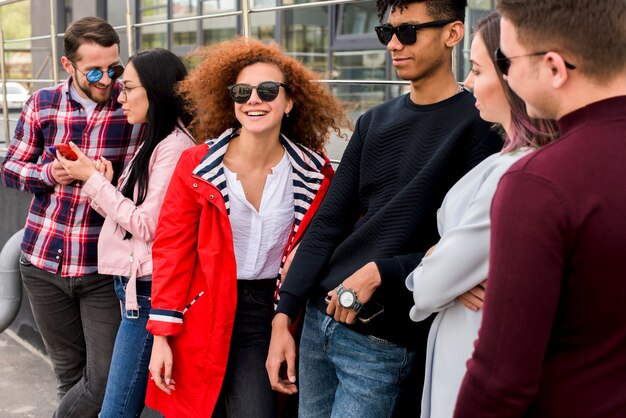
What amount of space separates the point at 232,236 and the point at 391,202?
0.69m

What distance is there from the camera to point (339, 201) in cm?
245

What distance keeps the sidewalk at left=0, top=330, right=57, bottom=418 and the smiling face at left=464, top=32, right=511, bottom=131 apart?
12.2 ft

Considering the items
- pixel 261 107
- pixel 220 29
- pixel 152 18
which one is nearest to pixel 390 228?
pixel 261 107

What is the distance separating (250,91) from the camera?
2732 mm

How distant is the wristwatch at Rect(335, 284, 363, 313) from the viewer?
85.7 inches

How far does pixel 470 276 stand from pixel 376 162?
65 centimetres

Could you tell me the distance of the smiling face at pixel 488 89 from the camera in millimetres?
1819

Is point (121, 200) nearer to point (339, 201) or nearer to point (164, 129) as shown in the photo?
point (164, 129)

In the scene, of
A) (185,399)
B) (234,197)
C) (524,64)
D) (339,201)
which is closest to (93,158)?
(234,197)

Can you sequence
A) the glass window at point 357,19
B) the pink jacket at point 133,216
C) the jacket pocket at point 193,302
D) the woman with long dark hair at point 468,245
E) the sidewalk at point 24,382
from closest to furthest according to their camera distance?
the woman with long dark hair at point 468,245, the jacket pocket at point 193,302, the pink jacket at point 133,216, the sidewalk at point 24,382, the glass window at point 357,19

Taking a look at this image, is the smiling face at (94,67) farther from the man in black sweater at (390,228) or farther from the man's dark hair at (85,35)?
the man in black sweater at (390,228)

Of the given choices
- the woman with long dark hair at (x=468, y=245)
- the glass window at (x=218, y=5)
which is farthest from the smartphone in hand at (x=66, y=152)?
the glass window at (x=218, y=5)

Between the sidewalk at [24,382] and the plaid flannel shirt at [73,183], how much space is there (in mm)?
1599

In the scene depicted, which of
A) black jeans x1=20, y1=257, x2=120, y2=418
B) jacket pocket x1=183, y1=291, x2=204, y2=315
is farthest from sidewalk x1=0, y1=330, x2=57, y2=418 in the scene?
jacket pocket x1=183, y1=291, x2=204, y2=315
